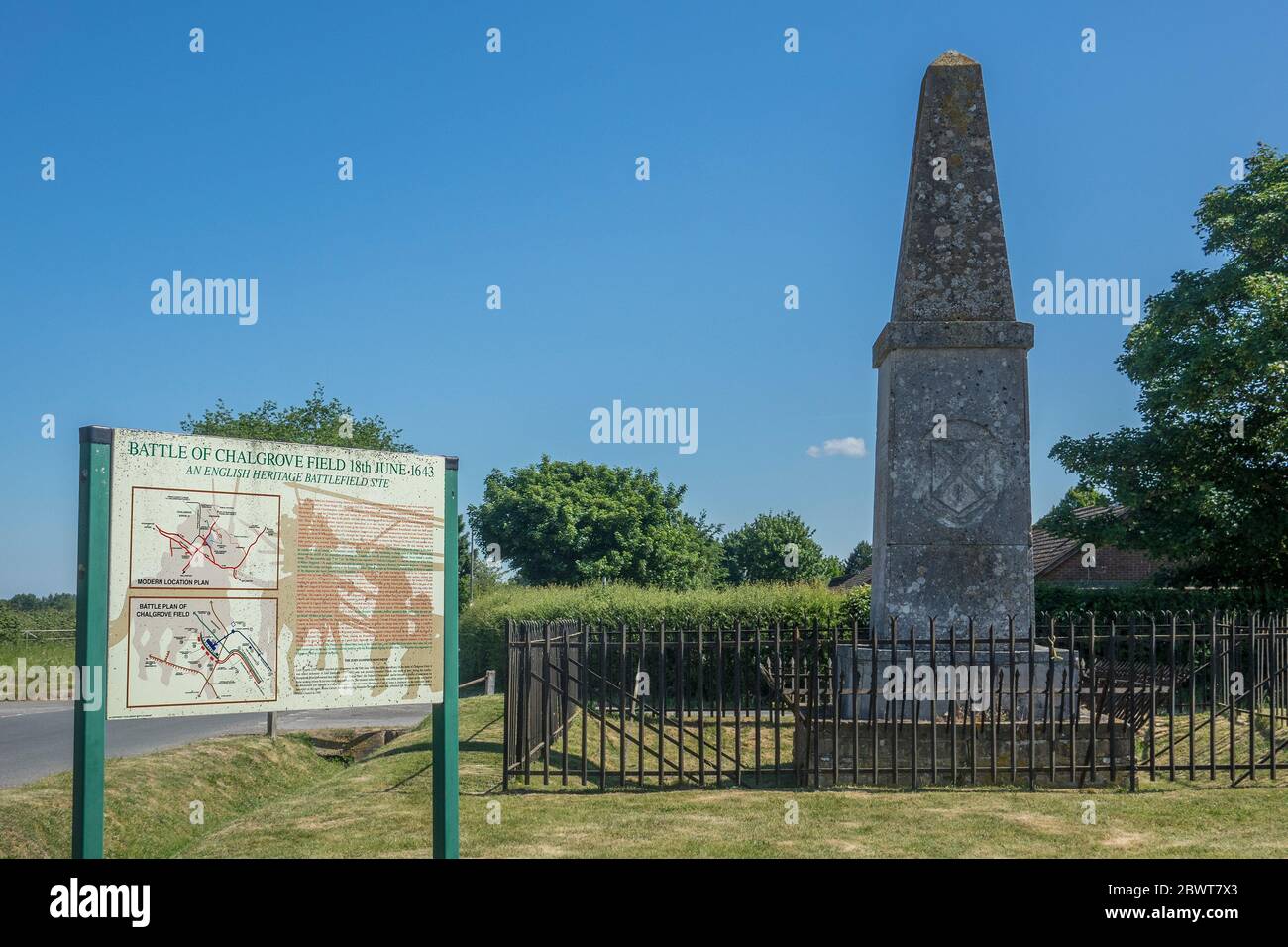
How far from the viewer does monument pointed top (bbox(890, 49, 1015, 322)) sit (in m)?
11.9

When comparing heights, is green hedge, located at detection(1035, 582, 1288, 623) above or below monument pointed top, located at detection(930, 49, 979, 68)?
below

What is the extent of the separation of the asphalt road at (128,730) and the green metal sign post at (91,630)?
8337 mm

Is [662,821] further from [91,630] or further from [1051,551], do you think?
[1051,551]

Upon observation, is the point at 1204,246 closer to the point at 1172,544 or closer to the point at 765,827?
the point at 1172,544

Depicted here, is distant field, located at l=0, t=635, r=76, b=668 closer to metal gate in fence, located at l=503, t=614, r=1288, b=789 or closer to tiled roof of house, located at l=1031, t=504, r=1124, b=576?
metal gate in fence, located at l=503, t=614, r=1288, b=789

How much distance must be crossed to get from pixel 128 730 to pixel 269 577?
1483 cm

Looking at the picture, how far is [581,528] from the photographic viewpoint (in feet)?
180

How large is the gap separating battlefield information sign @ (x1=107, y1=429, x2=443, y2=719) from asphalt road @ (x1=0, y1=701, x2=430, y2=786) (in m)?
7.69

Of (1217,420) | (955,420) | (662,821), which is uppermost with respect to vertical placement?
(1217,420)

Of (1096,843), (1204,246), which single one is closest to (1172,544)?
(1204,246)

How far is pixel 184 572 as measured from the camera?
5.89 meters

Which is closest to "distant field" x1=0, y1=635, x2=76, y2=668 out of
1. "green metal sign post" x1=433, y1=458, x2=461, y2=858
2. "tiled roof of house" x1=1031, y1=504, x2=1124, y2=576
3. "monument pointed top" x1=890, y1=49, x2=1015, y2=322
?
"monument pointed top" x1=890, y1=49, x2=1015, y2=322

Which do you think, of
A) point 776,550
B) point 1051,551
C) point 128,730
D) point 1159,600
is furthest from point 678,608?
point 776,550

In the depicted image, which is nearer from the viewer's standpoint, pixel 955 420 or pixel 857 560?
pixel 955 420
